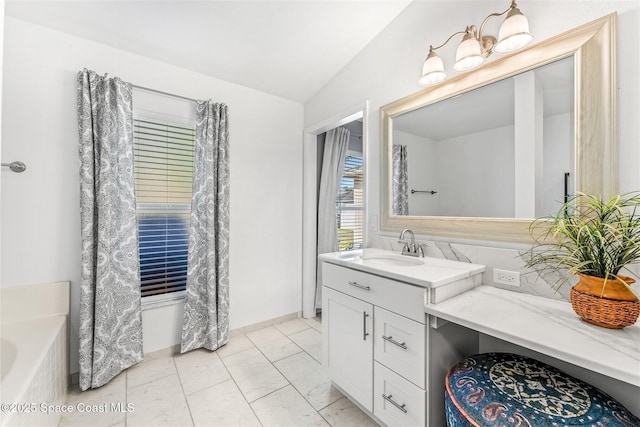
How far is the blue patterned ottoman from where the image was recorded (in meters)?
0.88

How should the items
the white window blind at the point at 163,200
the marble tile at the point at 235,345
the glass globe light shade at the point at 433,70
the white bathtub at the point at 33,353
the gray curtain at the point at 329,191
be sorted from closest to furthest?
the white bathtub at the point at 33,353 < the glass globe light shade at the point at 433,70 < the white window blind at the point at 163,200 < the marble tile at the point at 235,345 < the gray curtain at the point at 329,191

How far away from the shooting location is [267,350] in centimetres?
235

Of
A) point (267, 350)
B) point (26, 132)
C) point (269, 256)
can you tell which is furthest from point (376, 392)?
point (26, 132)

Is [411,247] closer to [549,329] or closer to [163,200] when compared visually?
[549,329]

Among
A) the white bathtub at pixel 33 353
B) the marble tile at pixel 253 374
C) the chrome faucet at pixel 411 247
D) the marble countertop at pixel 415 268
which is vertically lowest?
the marble tile at pixel 253 374

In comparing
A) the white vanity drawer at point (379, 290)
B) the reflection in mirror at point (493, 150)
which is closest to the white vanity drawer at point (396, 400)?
the white vanity drawer at point (379, 290)

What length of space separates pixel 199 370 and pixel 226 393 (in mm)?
378

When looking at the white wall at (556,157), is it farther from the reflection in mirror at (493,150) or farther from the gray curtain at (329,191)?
the gray curtain at (329,191)

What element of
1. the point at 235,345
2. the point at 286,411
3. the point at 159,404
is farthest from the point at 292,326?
the point at 159,404

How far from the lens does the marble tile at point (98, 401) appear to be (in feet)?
5.12

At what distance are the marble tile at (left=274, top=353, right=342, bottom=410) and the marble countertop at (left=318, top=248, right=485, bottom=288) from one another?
0.88 metres

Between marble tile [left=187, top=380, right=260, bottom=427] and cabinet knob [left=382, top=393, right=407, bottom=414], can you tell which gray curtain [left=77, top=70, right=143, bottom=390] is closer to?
marble tile [left=187, top=380, right=260, bottom=427]

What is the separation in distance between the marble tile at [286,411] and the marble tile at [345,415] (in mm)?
52

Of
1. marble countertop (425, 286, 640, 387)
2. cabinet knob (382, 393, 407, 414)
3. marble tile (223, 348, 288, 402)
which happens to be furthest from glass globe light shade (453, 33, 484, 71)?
marble tile (223, 348, 288, 402)
